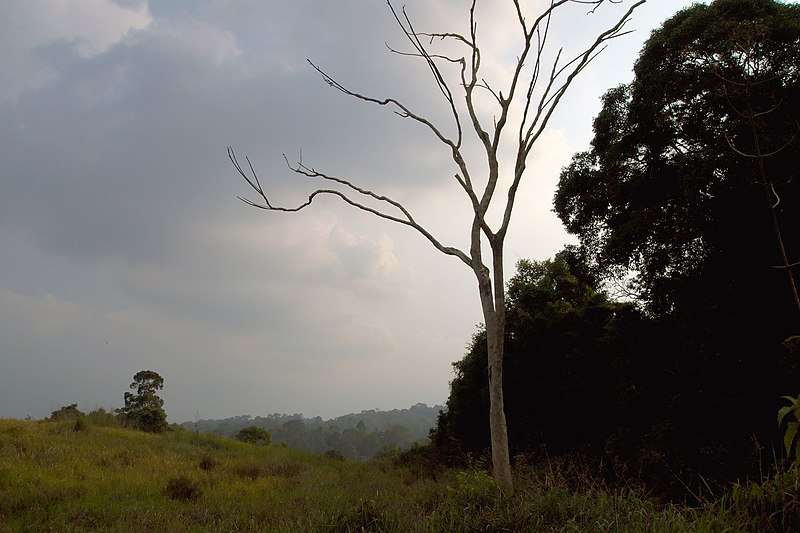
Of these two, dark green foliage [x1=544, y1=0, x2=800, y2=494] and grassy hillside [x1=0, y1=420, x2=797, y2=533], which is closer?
grassy hillside [x1=0, y1=420, x2=797, y2=533]

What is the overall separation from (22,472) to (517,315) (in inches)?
455

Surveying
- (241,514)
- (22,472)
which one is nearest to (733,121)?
(241,514)

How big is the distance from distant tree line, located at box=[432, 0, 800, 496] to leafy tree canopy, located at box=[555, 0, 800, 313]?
0.10ft

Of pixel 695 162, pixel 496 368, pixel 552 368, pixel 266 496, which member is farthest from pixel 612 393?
pixel 266 496

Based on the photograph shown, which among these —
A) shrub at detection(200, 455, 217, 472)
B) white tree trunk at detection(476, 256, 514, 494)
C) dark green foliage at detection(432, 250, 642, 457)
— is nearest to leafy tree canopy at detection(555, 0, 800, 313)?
dark green foliage at detection(432, 250, 642, 457)

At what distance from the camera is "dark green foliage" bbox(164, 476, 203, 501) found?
320 inches

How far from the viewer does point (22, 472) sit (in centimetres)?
831

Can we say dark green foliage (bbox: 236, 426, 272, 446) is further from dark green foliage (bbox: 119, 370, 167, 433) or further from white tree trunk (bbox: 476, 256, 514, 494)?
white tree trunk (bbox: 476, 256, 514, 494)

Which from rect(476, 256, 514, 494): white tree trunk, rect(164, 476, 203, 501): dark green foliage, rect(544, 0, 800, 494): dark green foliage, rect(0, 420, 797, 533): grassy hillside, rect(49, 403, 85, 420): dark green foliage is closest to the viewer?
rect(0, 420, 797, 533): grassy hillside

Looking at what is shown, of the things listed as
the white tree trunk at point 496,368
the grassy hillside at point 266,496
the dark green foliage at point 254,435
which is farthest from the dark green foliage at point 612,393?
the dark green foliage at point 254,435

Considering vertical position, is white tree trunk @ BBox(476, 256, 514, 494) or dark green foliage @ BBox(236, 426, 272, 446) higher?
white tree trunk @ BBox(476, 256, 514, 494)

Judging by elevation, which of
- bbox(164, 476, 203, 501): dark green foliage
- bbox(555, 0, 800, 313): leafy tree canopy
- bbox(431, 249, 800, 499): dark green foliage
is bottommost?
bbox(164, 476, 203, 501): dark green foliage

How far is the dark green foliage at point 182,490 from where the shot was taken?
8133mm

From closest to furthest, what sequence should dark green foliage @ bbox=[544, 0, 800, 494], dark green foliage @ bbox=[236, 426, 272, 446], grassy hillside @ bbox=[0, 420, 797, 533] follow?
grassy hillside @ bbox=[0, 420, 797, 533], dark green foliage @ bbox=[544, 0, 800, 494], dark green foliage @ bbox=[236, 426, 272, 446]
